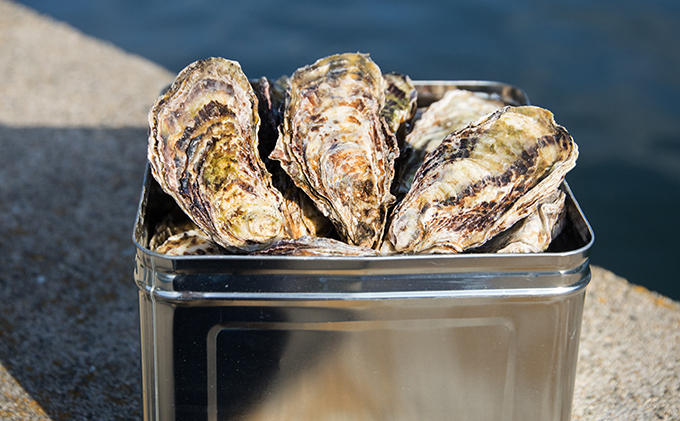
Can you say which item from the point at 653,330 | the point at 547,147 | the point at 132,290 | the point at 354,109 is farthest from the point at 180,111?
the point at 653,330

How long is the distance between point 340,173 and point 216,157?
201mm

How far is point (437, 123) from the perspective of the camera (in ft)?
3.59

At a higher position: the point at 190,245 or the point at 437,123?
the point at 437,123

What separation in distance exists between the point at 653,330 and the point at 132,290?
137 centimetres

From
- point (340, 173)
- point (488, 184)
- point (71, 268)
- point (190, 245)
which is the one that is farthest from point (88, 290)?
point (488, 184)

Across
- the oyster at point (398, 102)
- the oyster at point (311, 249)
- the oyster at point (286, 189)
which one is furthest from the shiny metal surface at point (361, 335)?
the oyster at point (398, 102)

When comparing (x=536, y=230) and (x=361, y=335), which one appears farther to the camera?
(x=536, y=230)

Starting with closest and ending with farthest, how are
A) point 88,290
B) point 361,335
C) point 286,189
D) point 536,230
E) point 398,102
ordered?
point 361,335 → point 536,230 → point 286,189 → point 398,102 → point 88,290

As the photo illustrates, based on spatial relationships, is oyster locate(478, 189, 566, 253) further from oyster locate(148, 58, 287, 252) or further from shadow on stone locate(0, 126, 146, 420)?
shadow on stone locate(0, 126, 146, 420)

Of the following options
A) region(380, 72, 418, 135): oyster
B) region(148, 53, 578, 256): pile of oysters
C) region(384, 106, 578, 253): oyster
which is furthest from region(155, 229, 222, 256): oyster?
region(380, 72, 418, 135): oyster

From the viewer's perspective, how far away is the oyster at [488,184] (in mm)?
820

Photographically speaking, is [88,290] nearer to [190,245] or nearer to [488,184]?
[190,245]

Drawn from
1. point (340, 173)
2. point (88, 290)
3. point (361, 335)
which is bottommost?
point (88, 290)

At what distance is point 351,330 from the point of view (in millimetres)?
702
